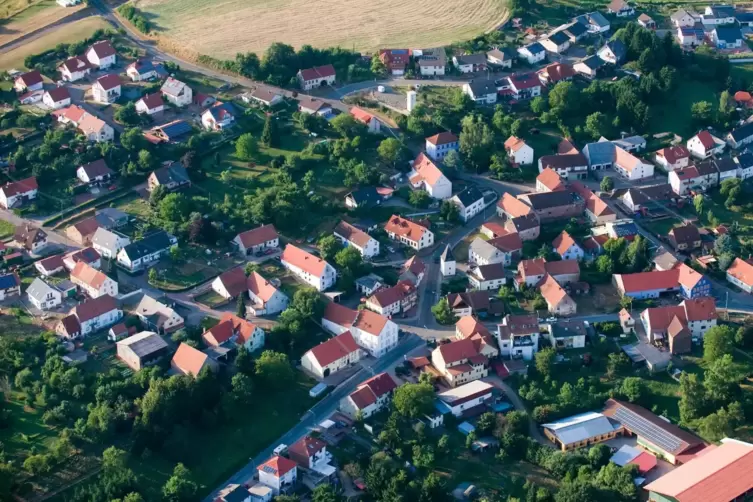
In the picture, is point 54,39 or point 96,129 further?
point 54,39

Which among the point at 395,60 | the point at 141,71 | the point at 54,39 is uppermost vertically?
the point at 54,39

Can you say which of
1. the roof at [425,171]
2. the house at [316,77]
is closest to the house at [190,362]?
the roof at [425,171]

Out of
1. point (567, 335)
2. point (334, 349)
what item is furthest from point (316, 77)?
point (567, 335)

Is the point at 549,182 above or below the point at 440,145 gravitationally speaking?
below

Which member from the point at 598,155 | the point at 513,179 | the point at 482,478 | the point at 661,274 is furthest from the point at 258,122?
the point at 482,478

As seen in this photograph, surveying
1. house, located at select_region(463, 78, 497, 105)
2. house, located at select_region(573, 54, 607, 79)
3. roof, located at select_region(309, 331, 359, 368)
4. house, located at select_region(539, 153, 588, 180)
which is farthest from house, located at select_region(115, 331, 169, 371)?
house, located at select_region(573, 54, 607, 79)

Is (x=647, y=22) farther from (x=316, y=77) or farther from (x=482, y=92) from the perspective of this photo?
(x=316, y=77)

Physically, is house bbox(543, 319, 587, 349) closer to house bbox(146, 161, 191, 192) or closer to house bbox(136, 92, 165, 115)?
house bbox(146, 161, 191, 192)
